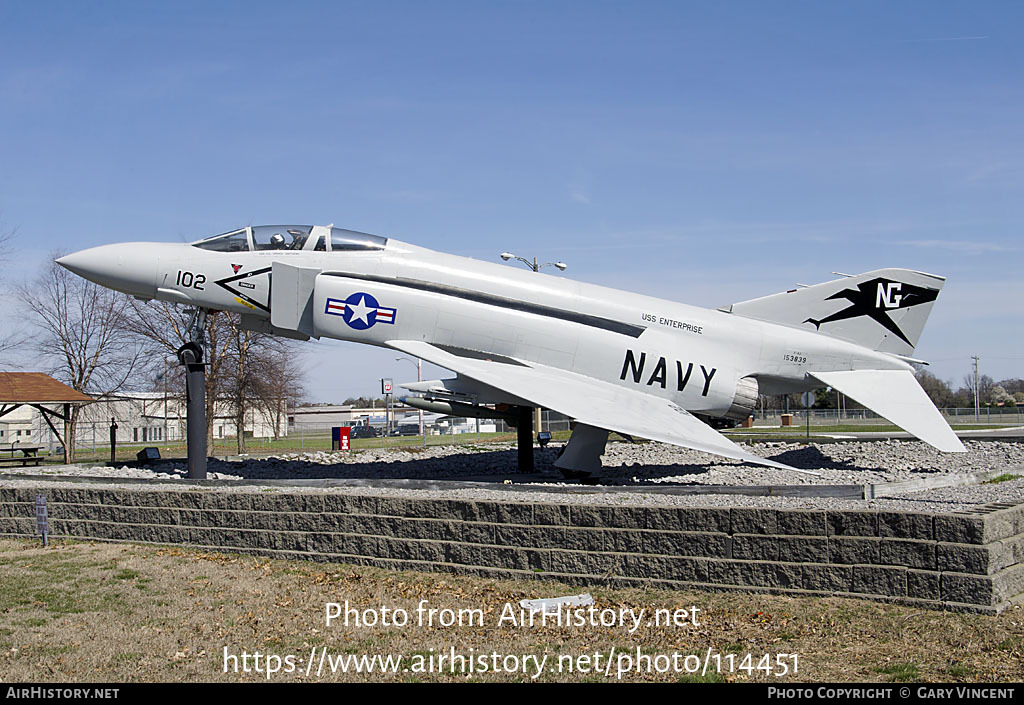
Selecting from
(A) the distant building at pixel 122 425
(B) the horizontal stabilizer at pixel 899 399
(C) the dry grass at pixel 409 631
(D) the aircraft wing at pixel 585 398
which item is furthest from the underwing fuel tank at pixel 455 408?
(A) the distant building at pixel 122 425

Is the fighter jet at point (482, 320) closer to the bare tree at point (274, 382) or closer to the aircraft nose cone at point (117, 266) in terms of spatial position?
the aircraft nose cone at point (117, 266)

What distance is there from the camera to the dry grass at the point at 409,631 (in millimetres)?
6152

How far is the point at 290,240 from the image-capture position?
47.8ft

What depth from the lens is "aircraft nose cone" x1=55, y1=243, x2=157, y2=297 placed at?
46.8 feet

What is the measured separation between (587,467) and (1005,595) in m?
8.16

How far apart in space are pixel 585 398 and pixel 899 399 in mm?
6488

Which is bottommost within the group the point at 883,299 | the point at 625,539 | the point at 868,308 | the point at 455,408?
the point at 625,539

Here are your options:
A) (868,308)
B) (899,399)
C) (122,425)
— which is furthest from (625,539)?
(122,425)

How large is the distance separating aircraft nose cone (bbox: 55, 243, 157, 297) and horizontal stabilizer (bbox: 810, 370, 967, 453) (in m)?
13.1

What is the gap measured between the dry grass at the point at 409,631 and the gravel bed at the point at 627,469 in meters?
1.75

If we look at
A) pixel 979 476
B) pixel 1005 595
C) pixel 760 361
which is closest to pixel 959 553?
pixel 1005 595

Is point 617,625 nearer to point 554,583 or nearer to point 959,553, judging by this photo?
point 554,583

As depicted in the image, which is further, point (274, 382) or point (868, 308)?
point (274, 382)

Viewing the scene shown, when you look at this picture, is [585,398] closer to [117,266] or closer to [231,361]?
[117,266]
